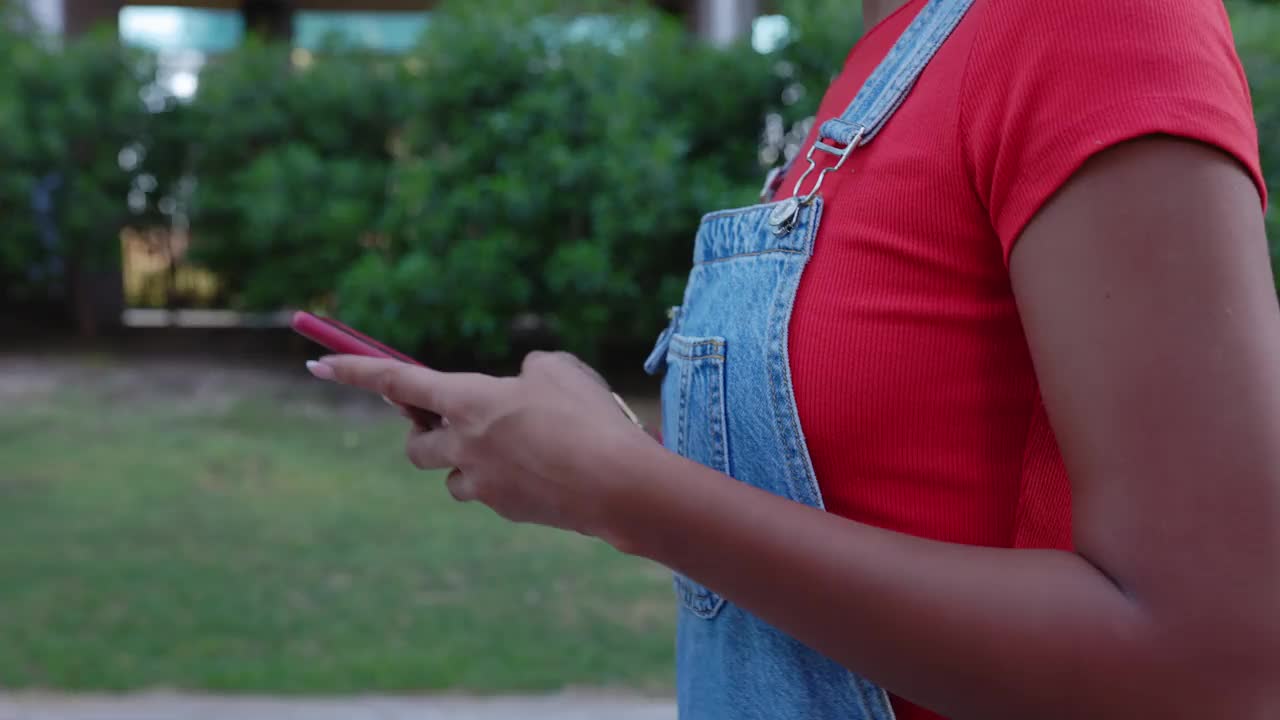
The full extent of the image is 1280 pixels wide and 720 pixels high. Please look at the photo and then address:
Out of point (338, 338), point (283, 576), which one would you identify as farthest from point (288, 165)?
point (338, 338)

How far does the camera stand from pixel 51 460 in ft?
21.2

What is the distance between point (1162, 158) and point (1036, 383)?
20 cm

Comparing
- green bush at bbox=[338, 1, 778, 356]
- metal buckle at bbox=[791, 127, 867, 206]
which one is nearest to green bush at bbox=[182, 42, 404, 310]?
green bush at bbox=[338, 1, 778, 356]

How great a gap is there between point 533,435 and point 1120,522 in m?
0.38

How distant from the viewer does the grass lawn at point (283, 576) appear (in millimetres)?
3967

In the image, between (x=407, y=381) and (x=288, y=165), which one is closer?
(x=407, y=381)

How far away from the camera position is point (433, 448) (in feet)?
2.95

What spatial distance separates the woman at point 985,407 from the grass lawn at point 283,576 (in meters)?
3.22

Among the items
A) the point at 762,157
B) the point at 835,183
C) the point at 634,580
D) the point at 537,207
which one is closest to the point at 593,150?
the point at 537,207

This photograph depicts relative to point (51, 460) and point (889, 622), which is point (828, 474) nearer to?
point (889, 622)

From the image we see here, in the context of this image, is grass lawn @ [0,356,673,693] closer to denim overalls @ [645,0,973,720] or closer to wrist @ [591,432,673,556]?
denim overalls @ [645,0,973,720]

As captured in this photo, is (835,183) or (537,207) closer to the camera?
(835,183)

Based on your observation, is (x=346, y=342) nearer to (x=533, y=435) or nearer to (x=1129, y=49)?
(x=533, y=435)

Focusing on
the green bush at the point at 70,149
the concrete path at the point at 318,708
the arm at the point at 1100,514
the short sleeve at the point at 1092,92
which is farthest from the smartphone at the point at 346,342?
the green bush at the point at 70,149
